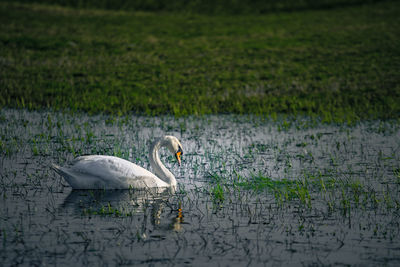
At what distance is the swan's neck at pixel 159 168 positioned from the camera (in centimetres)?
1260

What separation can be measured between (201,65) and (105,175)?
21.8 m

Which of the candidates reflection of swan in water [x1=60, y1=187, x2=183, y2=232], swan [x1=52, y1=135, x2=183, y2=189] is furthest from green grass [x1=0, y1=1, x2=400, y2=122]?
reflection of swan in water [x1=60, y1=187, x2=183, y2=232]

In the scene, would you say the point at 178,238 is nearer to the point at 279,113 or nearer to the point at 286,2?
the point at 279,113

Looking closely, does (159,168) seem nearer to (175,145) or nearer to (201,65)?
(175,145)

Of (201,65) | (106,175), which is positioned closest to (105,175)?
(106,175)

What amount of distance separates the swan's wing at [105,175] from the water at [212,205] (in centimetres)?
22

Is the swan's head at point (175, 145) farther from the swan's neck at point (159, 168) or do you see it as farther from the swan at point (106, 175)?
the swan at point (106, 175)

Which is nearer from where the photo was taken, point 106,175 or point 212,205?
point 212,205

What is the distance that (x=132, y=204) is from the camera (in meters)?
11.1

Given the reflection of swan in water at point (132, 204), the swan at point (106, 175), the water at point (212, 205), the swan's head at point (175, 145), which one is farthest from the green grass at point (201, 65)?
the reflection of swan in water at point (132, 204)

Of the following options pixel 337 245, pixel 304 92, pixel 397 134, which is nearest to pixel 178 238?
pixel 337 245

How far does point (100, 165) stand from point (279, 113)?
11956mm

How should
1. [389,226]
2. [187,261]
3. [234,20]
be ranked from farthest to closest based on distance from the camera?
[234,20]
[389,226]
[187,261]

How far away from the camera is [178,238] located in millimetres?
8984
